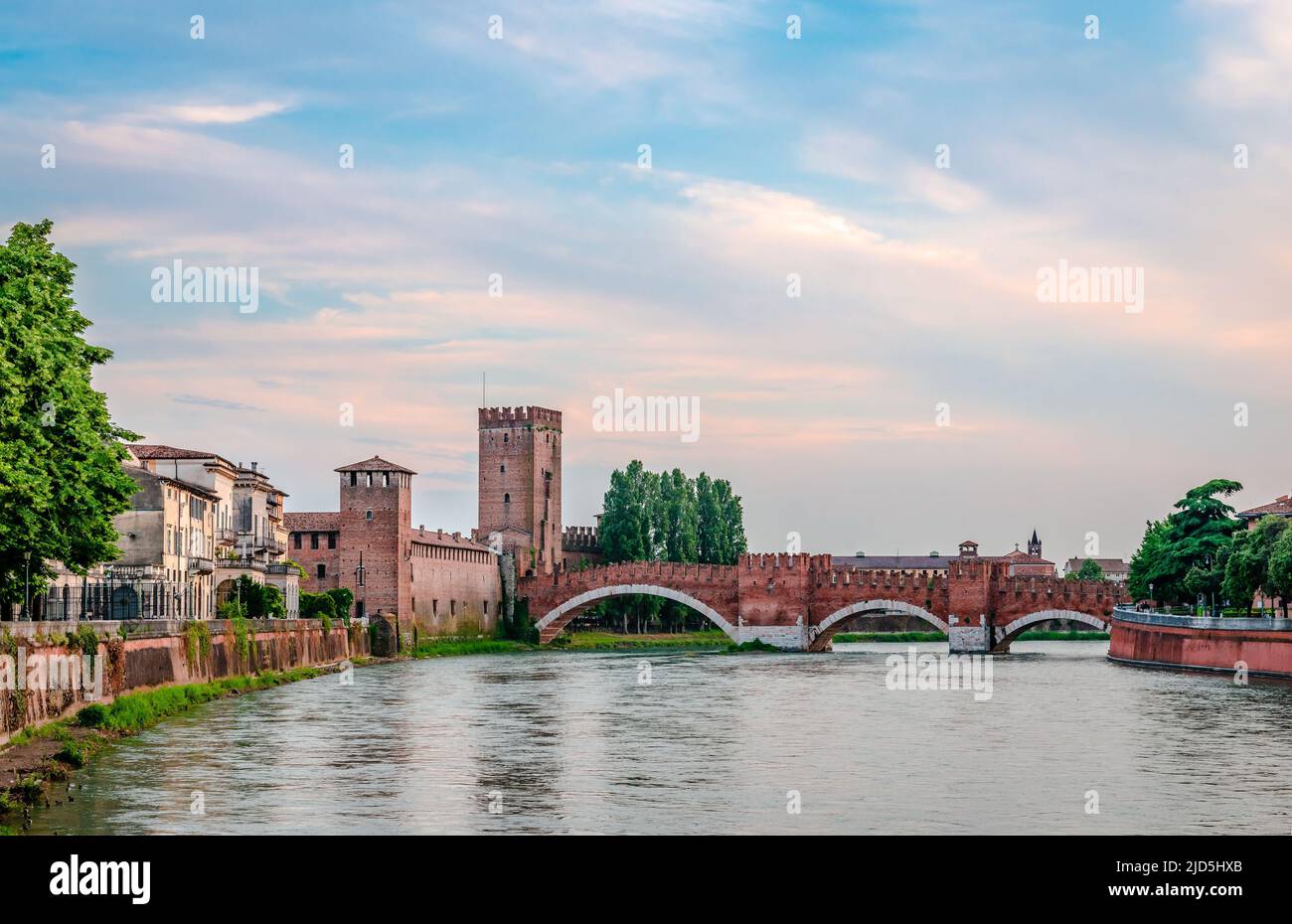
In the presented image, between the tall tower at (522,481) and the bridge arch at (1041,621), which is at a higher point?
the tall tower at (522,481)

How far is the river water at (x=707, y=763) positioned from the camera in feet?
61.3

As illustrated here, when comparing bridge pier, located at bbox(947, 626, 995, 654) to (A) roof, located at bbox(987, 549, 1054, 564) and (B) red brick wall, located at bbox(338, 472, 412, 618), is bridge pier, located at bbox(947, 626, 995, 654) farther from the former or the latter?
(A) roof, located at bbox(987, 549, 1054, 564)

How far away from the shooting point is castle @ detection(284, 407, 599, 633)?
6788cm

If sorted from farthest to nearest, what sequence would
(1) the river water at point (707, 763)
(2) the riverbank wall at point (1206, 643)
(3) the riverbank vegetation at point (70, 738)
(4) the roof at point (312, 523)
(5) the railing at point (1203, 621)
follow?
(4) the roof at point (312, 523) → (5) the railing at point (1203, 621) → (2) the riverbank wall at point (1206, 643) → (1) the river water at point (707, 763) → (3) the riverbank vegetation at point (70, 738)

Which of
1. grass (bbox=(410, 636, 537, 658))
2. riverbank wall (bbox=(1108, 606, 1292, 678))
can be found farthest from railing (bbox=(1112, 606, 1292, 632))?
grass (bbox=(410, 636, 537, 658))

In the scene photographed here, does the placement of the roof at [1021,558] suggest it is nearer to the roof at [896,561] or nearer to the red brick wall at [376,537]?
the roof at [896,561]

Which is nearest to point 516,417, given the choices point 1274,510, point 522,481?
point 522,481

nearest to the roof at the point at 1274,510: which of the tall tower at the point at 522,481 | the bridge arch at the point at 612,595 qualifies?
the bridge arch at the point at 612,595

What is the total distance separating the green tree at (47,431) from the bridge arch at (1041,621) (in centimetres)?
4171

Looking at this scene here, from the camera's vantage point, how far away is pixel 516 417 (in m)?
86.5

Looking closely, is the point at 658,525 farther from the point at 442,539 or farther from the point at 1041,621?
the point at 1041,621

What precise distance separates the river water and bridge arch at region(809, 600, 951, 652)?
2573 cm

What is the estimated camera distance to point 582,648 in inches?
2921
